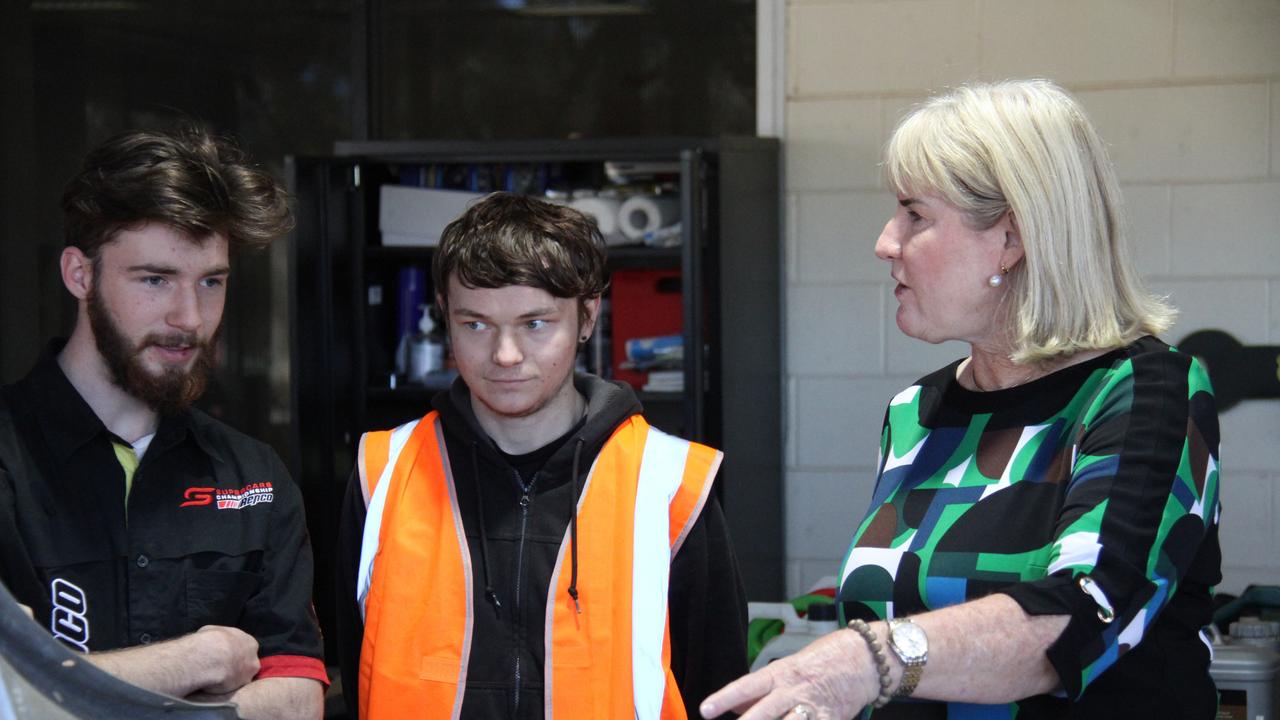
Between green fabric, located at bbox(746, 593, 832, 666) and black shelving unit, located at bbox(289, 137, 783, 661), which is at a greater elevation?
black shelving unit, located at bbox(289, 137, 783, 661)

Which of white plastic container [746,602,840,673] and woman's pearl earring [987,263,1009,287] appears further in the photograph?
white plastic container [746,602,840,673]

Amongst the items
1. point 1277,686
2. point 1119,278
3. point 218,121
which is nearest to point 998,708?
point 1119,278

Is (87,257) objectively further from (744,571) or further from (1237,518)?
(1237,518)

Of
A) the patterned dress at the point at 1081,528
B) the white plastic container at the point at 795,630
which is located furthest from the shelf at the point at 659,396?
the patterned dress at the point at 1081,528

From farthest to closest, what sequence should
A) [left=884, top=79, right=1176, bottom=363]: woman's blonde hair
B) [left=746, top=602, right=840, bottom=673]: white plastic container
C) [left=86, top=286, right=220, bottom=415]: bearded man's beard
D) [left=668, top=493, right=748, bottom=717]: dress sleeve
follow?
[left=746, top=602, right=840, bottom=673]: white plastic container < [left=668, top=493, right=748, bottom=717]: dress sleeve < [left=86, top=286, right=220, bottom=415]: bearded man's beard < [left=884, top=79, right=1176, bottom=363]: woman's blonde hair

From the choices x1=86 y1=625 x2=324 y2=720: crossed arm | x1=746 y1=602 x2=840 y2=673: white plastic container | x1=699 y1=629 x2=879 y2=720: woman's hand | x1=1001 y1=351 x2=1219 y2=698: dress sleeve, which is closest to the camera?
x1=699 y1=629 x2=879 y2=720: woman's hand

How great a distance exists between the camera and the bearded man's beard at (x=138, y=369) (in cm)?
181

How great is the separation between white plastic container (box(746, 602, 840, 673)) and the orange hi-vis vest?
1.07 metres

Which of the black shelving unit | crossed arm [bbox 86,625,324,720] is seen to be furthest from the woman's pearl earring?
the black shelving unit

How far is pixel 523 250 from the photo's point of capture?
2.02 meters

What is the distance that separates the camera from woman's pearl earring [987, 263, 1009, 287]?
1.51 metres

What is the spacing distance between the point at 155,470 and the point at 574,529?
1.95ft

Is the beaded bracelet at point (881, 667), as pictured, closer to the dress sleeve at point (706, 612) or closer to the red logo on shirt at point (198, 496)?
the dress sleeve at point (706, 612)

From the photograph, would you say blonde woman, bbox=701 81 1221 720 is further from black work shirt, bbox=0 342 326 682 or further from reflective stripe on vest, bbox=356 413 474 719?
black work shirt, bbox=0 342 326 682
